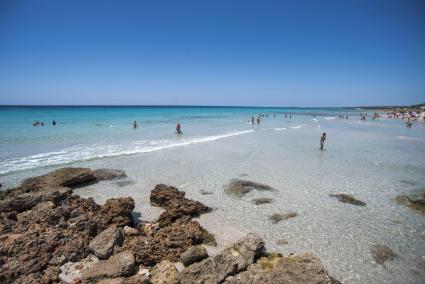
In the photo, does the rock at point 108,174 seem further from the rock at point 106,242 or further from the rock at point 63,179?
the rock at point 106,242

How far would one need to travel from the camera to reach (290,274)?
5.33m

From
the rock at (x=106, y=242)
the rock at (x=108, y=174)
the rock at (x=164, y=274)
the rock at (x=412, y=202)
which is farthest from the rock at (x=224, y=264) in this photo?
the rock at (x=108, y=174)

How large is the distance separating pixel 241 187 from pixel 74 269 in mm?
8176

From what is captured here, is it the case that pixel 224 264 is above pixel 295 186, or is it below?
above

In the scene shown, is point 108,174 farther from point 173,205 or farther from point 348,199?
point 348,199

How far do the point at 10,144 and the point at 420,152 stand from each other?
38.1 meters

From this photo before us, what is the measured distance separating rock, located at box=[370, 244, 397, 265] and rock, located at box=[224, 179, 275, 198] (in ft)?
17.4

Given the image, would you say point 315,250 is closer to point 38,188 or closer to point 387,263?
point 387,263

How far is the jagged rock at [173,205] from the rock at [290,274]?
3.65m

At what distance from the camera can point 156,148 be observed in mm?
23422

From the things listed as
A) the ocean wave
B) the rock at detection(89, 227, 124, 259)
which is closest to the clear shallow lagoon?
the ocean wave

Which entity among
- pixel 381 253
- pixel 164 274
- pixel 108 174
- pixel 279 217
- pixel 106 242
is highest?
pixel 106 242

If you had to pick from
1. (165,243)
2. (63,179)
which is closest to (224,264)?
(165,243)

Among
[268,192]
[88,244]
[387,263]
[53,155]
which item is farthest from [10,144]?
[387,263]
